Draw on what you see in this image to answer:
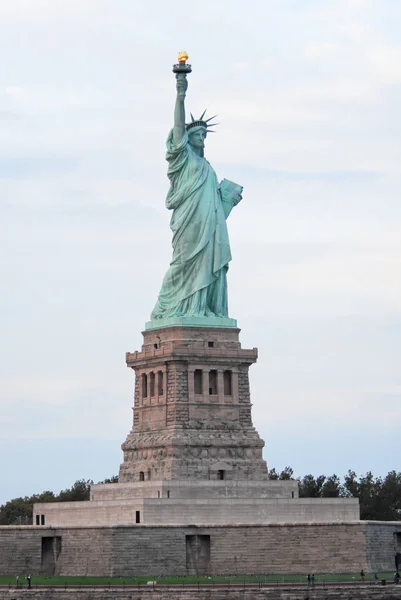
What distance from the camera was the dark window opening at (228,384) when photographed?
72500 mm

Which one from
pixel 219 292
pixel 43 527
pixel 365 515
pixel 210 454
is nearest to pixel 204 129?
pixel 219 292

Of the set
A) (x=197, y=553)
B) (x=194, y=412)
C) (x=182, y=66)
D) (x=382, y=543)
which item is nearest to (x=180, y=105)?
(x=182, y=66)

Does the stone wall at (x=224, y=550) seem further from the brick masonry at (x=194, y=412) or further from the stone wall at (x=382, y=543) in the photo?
the brick masonry at (x=194, y=412)

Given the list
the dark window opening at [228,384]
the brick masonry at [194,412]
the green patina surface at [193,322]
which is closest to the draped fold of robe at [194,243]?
the green patina surface at [193,322]

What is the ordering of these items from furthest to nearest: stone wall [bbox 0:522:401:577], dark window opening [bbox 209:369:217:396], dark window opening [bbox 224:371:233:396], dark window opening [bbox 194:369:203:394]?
1. dark window opening [bbox 224:371:233:396]
2. dark window opening [bbox 209:369:217:396]
3. dark window opening [bbox 194:369:203:394]
4. stone wall [bbox 0:522:401:577]

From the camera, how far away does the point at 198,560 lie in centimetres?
6569

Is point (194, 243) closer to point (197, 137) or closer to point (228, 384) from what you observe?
point (197, 137)

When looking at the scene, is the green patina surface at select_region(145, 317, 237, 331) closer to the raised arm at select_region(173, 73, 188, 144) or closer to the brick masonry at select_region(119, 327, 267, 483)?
the brick masonry at select_region(119, 327, 267, 483)

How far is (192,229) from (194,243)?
60 centimetres

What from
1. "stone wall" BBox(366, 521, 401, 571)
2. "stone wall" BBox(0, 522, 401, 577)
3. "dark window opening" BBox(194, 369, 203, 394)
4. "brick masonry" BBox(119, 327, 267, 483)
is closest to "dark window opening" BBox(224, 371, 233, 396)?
"brick masonry" BBox(119, 327, 267, 483)

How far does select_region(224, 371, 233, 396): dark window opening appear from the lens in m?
72.5

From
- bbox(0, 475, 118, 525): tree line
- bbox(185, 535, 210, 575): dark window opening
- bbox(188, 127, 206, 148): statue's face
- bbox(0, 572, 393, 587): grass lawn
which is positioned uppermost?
bbox(188, 127, 206, 148): statue's face

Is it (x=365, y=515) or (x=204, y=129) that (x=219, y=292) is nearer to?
(x=204, y=129)

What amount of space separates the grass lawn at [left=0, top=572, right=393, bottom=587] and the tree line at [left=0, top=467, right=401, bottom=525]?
77.9ft
